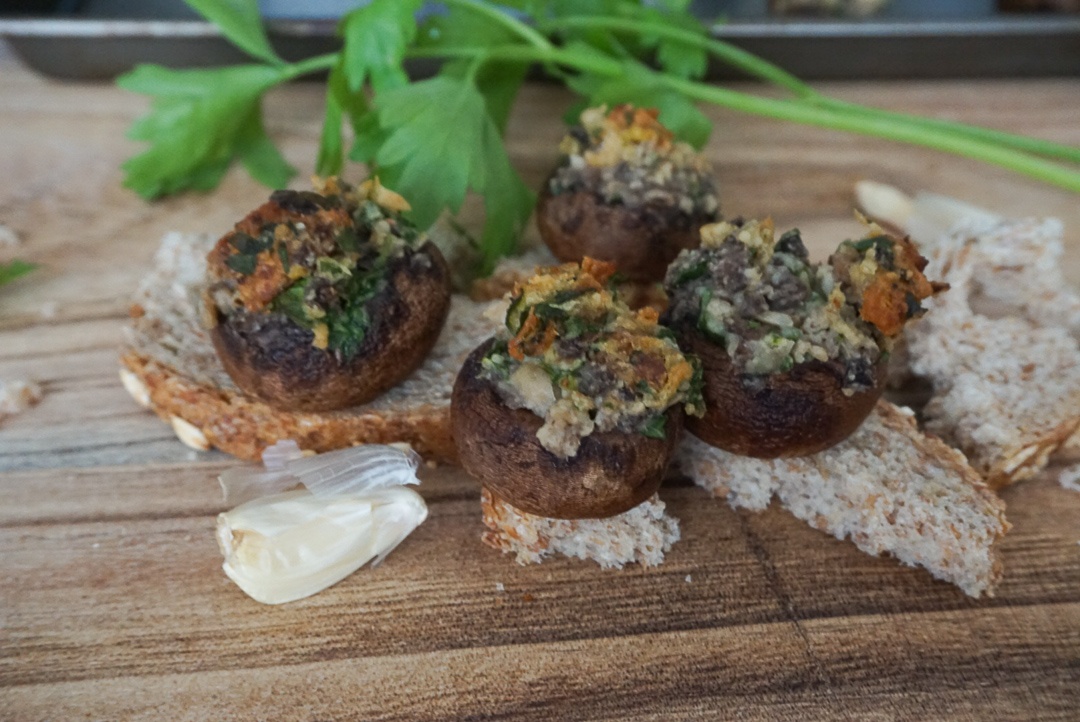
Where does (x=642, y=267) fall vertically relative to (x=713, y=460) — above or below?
above

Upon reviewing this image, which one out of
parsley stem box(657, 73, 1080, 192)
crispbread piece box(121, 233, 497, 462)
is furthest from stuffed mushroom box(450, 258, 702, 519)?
parsley stem box(657, 73, 1080, 192)

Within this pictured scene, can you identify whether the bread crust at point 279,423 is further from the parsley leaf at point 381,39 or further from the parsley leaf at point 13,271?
the parsley leaf at point 381,39

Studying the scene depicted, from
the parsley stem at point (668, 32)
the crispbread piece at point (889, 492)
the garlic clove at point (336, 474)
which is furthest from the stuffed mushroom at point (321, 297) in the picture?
the parsley stem at point (668, 32)

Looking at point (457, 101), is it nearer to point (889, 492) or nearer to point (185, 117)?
point (185, 117)

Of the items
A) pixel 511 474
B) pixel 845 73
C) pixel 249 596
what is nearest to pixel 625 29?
pixel 845 73

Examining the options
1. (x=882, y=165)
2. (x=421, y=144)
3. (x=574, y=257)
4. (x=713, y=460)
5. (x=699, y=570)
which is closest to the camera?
(x=699, y=570)

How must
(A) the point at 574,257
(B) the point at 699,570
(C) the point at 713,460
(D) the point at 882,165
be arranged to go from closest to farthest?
1. (B) the point at 699,570
2. (C) the point at 713,460
3. (A) the point at 574,257
4. (D) the point at 882,165

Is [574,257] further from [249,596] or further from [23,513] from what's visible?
[23,513]

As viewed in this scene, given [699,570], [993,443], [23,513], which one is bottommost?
[23,513]

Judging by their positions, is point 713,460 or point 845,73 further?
point 845,73
